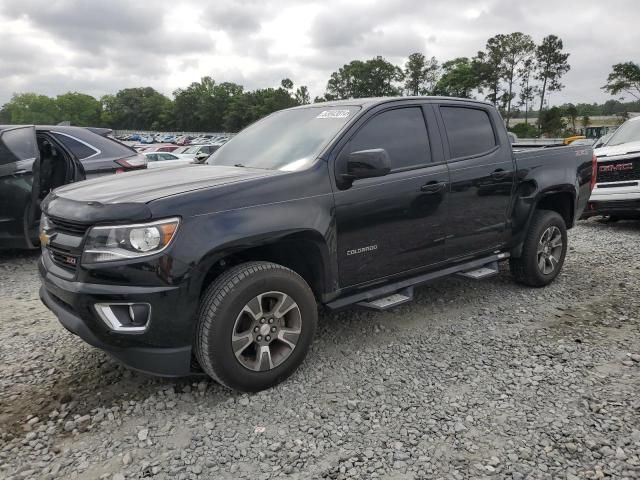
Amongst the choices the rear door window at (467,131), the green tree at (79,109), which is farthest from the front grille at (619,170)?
the green tree at (79,109)

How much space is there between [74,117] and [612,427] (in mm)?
145650

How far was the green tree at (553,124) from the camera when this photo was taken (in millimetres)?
40969

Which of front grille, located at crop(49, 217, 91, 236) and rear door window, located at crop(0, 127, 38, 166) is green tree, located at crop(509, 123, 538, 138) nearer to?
rear door window, located at crop(0, 127, 38, 166)

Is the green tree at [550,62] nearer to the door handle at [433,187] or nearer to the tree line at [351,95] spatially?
the tree line at [351,95]

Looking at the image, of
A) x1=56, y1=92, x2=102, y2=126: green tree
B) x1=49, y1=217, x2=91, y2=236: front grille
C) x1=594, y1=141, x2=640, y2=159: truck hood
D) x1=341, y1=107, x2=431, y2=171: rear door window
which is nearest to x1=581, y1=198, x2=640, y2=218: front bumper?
x1=594, y1=141, x2=640, y2=159: truck hood

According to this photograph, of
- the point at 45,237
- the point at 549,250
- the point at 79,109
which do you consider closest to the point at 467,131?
the point at 549,250

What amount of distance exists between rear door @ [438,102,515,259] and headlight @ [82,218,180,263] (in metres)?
2.29

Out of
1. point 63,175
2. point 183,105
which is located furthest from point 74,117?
point 63,175

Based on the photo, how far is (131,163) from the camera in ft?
21.3

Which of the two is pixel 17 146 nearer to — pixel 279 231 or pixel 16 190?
pixel 16 190

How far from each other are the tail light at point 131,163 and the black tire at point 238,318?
4.13 metres

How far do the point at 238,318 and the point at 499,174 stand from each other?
2.76m

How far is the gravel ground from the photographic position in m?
2.45

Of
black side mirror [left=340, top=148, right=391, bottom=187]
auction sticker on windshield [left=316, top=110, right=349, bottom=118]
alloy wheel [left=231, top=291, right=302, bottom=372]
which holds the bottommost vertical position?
alloy wheel [left=231, top=291, right=302, bottom=372]
